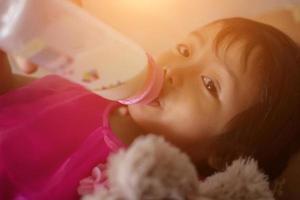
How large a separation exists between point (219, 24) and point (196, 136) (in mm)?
176

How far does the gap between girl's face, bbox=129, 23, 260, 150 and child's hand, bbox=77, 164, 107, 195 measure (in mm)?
107

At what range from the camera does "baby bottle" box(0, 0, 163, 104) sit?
26.0 inches

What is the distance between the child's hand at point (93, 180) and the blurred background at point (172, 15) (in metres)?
0.21

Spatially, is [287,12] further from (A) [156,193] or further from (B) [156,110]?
(A) [156,193]

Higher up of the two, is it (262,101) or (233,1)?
(233,1)

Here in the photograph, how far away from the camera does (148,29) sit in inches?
32.6

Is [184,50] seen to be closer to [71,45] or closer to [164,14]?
[164,14]

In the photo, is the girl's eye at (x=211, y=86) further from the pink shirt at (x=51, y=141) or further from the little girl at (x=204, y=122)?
the pink shirt at (x=51, y=141)

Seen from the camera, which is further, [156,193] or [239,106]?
[239,106]

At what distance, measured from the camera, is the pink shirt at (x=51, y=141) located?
72 centimetres

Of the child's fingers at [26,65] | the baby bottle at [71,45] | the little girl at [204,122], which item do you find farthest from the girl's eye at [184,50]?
the child's fingers at [26,65]

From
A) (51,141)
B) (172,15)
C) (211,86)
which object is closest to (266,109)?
(211,86)

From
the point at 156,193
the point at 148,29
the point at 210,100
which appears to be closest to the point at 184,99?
the point at 210,100

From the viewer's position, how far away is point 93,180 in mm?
696
